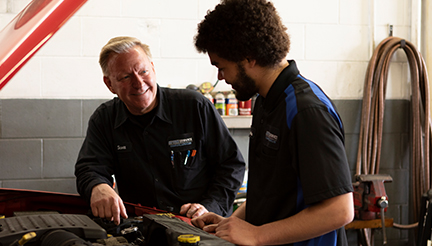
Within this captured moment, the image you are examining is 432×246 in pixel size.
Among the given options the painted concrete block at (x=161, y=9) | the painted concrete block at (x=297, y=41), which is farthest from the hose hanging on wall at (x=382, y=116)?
the painted concrete block at (x=161, y=9)

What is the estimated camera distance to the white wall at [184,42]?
3.10 meters

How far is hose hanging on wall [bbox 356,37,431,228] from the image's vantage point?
346 centimetres

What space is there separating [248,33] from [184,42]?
208cm

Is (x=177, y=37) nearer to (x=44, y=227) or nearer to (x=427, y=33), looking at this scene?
(x=427, y=33)

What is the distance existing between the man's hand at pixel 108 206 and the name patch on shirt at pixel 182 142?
0.51 metres

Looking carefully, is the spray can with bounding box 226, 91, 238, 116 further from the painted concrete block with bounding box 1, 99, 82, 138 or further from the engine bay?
the engine bay

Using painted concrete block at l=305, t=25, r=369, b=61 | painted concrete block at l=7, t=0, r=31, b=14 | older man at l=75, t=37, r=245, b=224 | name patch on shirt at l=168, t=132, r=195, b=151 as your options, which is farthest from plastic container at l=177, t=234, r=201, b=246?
painted concrete block at l=305, t=25, r=369, b=61

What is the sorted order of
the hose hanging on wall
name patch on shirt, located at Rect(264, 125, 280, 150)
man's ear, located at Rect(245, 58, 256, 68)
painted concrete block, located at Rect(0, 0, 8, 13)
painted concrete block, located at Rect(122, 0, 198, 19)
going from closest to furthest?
name patch on shirt, located at Rect(264, 125, 280, 150) → man's ear, located at Rect(245, 58, 256, 68) → painted concrete block, located at Rect(0, 0, 8, 13) → painted concrete block, located at Rect(122, 0, 198, 19) → the hose hanging on wall

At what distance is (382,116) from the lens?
3.49 metres

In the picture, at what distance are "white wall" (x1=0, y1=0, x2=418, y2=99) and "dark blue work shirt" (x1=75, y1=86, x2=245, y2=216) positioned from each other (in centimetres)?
116

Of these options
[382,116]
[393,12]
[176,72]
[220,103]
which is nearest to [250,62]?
[220,103]

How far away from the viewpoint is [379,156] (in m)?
3.53

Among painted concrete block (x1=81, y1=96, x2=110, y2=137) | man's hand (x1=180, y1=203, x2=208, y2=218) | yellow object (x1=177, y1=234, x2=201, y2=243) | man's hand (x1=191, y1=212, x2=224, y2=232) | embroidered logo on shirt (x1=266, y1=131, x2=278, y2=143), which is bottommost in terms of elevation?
man's hand (x1=180, y1=203, x2=208, y2=218)

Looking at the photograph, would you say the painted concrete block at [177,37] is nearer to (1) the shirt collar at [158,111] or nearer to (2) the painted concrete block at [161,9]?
(2) the painted concrete block at [161,9]
